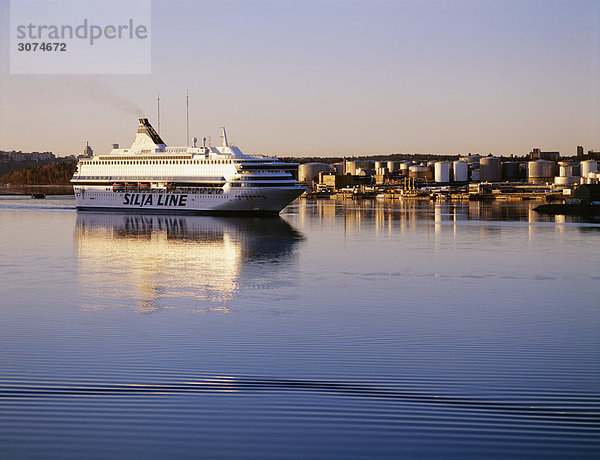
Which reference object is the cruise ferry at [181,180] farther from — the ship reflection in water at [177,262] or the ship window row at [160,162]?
the ship reflection in water at [177,262]

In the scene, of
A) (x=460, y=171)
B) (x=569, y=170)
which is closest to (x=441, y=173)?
(x=460, y=171)

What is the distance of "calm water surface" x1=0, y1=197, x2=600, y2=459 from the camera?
728 centimetres

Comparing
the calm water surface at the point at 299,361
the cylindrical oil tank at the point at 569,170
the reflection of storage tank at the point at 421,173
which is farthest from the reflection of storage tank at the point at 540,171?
the calm water surface at the point at 299,361

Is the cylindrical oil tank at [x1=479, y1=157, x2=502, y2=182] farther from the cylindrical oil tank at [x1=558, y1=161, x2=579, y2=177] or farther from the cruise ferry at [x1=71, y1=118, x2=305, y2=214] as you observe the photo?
the cruise ferry at [x1=71, y1=118, x2=305, y2=214]

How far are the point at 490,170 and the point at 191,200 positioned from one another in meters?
139

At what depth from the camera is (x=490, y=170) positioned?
18512cm

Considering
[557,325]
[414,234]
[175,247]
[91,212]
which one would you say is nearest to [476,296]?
[557,325]

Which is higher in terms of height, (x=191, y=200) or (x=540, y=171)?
(x=540, y=171)

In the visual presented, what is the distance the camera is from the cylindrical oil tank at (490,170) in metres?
185

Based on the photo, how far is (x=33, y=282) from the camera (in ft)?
64.7

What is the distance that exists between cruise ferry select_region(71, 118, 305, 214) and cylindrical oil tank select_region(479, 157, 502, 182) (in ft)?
434

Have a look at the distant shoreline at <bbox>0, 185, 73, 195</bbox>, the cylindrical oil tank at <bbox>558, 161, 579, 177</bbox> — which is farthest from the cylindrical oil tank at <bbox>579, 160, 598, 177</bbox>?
the distant shoreline at <bbox>0, 185, 73, 195</bbox>

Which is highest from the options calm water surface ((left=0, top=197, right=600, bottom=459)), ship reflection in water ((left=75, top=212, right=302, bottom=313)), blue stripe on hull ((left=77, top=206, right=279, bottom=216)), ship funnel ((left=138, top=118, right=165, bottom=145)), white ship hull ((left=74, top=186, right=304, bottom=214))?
ship funnel ((left=138, top=118, right=165, bottom=145))

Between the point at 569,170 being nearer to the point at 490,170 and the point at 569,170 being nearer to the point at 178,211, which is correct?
the point at 490,170
